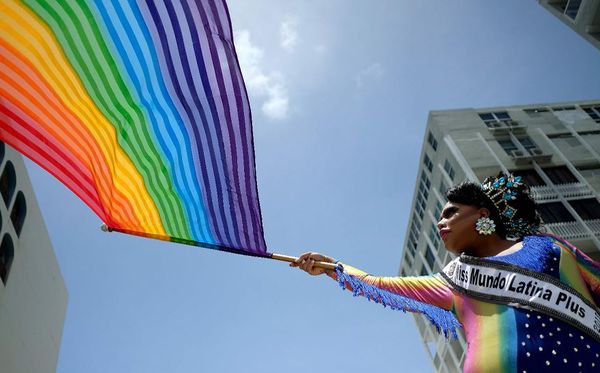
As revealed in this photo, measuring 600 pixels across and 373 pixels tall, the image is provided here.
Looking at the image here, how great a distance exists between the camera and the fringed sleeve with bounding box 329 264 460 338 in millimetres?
3184

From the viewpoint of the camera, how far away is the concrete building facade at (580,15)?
16.2 metres

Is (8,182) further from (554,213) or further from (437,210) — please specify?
(554,213)

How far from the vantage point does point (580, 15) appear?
16609mm

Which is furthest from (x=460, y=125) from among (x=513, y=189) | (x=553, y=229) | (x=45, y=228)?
(x=513, y=189)

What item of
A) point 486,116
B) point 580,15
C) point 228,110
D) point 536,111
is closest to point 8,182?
point 228,110

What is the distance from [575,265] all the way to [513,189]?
0.70m

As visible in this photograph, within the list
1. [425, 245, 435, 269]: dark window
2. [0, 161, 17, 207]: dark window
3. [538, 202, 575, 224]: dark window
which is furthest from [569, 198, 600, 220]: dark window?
[0, 161, 17, 207]: dark window

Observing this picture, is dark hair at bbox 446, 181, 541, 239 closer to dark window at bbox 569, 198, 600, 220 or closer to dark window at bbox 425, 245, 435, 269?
dark window at bbox 569, 198, 600, 220

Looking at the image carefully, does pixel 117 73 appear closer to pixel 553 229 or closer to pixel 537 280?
pixel 537 280

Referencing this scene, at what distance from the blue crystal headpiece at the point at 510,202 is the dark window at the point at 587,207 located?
21291mm

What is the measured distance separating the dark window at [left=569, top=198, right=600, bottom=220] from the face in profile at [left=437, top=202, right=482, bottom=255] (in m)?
21.5

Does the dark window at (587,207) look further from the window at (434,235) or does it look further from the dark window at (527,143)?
the window at (434,235)

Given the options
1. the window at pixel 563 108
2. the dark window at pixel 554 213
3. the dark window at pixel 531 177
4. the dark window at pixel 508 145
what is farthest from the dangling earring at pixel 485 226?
the window at pixel 563 108

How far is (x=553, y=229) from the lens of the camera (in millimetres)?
20969
